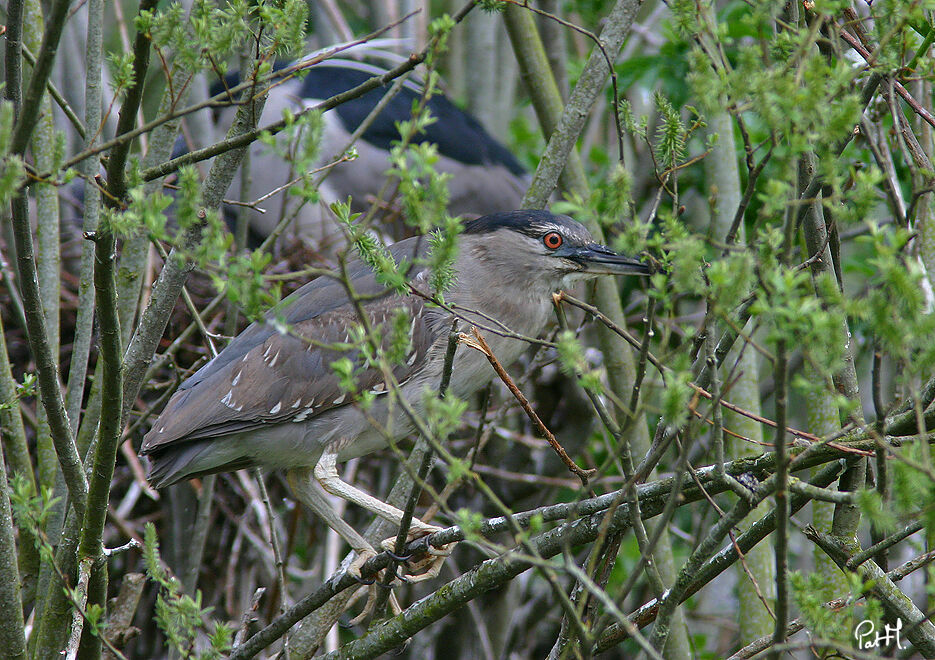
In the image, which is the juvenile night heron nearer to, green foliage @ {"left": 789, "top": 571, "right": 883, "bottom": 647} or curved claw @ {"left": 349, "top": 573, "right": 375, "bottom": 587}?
curved claw @ {"left": 349, "top": 573, "right": 375, "bottom": 587}

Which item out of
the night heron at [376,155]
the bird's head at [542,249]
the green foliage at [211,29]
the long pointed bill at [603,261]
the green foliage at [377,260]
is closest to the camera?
the green foliage at [377,260]

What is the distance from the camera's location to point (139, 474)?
3395 millimetres

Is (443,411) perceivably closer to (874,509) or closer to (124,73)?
(874,509)

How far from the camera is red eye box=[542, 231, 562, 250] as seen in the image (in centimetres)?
315

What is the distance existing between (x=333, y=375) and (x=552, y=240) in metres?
0.88

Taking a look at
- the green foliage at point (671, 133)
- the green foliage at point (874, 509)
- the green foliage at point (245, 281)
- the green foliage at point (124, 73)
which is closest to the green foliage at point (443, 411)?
the green foliage at point (245, 281)

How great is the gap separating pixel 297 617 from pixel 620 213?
142cm

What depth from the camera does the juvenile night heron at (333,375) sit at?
9.83 ft

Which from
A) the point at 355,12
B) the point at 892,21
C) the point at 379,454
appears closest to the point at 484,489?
the point at 892,21

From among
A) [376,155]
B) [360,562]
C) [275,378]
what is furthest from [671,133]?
[376,155]

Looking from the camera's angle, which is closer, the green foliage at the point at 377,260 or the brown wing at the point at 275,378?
the green foliage at the point at 377,260

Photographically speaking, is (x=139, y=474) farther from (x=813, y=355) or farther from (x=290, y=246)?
(x=813, y=355)

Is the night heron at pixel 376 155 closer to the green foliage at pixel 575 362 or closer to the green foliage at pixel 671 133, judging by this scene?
the green foliage at pixel 671 133

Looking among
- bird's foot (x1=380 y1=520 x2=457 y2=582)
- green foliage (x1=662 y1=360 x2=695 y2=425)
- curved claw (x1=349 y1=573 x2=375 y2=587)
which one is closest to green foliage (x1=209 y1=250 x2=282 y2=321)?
green foliage (x1=662 y1=360 x2=695 y2=425)
